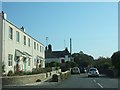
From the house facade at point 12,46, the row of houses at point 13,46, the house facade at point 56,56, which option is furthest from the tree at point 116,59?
the house facade at point 56,56

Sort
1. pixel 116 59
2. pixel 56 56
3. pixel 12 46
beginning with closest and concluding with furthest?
pixel 12 46 → pixel 116 59 → pixel 56 56

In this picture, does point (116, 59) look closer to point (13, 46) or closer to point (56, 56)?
point (13, 46)

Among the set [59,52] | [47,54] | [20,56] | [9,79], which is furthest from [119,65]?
[59,52]

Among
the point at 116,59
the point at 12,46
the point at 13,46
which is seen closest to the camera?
the point at 12,46

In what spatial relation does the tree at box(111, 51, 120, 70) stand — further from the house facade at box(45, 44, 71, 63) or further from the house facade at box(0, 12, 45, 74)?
the house facade at box(45, 44, 71, 63)

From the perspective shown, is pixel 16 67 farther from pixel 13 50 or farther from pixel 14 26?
pixel 14 26

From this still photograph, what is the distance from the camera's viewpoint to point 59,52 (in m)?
122

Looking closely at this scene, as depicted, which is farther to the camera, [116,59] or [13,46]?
[116,59]

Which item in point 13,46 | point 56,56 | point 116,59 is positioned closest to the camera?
point 13,46

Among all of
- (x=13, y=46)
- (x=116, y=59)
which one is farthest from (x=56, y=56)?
(x=13, y=46)

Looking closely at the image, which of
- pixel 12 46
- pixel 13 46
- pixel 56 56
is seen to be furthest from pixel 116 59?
pixel 56 56

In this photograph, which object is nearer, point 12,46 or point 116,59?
point 12,46

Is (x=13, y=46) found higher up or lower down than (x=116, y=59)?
higher up

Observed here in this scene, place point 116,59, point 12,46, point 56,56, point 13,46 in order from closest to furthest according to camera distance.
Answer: point 12,46, point 13,46, point 116,59, point 56,56
